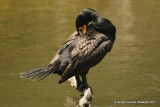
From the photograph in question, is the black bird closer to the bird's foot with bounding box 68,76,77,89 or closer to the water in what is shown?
the bird's foot with bounding box 68,76,77,89

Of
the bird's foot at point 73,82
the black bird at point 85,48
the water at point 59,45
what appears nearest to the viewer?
the black bird at point 85,48

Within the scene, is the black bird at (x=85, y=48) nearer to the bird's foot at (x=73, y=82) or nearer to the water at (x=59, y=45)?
the bird's foot at (x=73, y=82)

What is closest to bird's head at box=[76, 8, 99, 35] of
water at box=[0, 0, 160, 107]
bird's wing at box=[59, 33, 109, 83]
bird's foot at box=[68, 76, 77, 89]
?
bird's wing at box=[59, 33, 109, 83]

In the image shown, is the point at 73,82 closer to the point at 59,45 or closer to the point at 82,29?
the point at 82,29

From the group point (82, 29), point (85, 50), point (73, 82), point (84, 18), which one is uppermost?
point (84, 18)

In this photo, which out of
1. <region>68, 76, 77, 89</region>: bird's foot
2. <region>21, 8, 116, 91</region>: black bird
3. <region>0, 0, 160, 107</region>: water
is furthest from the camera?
<region>0, 0, 160, 107</region>: water

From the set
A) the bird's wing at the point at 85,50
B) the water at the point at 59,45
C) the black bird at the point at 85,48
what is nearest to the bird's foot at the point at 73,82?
the black bird at the point at 85,48

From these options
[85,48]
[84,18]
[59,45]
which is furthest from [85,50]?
[59,45]

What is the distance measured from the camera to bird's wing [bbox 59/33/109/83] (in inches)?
391

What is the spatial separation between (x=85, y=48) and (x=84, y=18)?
53cm

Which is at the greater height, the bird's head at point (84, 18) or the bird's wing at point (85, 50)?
the bird's head at point (84, 18)

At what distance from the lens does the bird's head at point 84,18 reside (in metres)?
9.97

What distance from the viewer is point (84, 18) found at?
9.98m

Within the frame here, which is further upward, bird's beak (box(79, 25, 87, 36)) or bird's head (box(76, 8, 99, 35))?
bird's head (box(76, 8, 99, 35))
